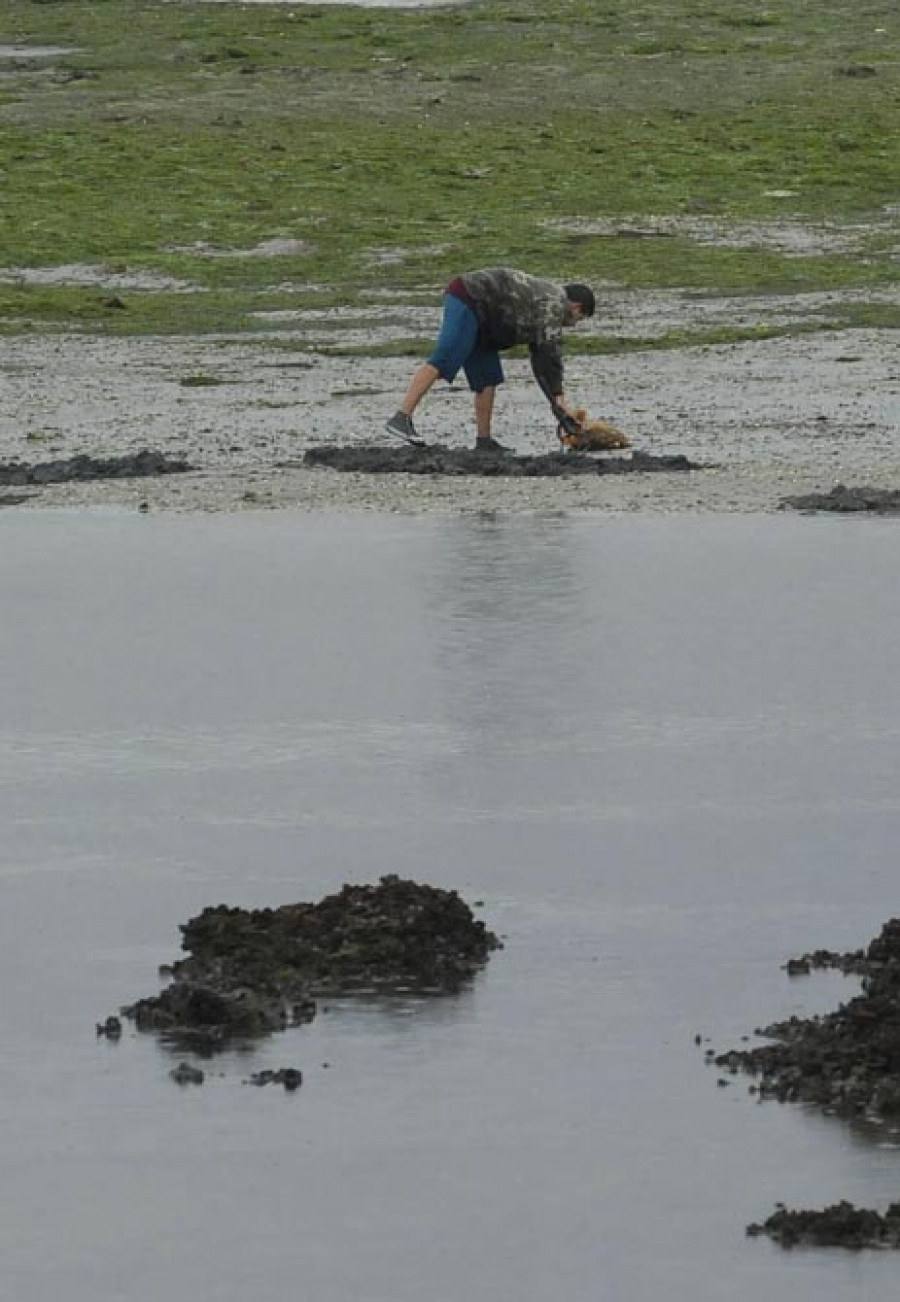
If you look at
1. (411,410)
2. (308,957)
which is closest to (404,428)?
(411,410)

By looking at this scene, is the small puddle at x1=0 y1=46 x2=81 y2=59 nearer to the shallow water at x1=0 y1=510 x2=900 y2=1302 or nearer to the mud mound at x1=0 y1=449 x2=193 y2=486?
the mud mound at x1=0 y1=449 x2=193 y2=486

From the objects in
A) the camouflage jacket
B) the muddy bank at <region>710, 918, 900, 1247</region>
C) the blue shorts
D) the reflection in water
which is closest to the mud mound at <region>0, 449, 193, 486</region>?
the blue shorts

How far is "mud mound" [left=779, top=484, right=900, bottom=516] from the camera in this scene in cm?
1709

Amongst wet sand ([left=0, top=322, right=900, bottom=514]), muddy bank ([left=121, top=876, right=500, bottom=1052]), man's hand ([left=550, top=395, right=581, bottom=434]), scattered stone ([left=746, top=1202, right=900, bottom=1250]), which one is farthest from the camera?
man's hand ([left=550, top=395, right=581, bottom=434])

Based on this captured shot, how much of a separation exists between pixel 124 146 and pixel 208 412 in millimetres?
24892

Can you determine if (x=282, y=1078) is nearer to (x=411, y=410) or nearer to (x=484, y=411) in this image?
(x=484, y=411)

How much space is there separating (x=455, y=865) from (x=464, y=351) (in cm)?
999

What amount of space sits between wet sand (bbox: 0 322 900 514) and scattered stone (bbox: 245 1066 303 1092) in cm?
959

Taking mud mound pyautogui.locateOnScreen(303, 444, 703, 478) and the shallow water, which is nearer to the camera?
the shallow water

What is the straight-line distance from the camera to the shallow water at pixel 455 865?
6.83 meters

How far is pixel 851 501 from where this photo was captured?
56.4ft

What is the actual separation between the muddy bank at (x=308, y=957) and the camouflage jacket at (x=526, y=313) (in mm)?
10444

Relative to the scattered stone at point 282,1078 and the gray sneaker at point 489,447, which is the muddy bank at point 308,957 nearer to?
the scattered stone at point 282,1078

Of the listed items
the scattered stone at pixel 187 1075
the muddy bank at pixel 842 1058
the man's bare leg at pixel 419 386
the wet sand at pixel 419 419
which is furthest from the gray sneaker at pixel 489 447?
the scattered stone at pixel 187 1075
